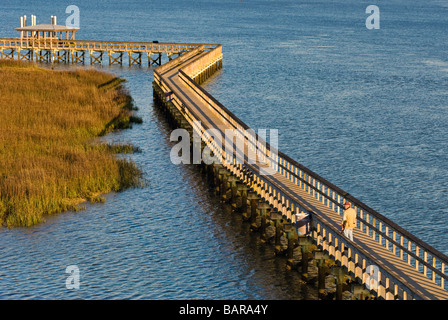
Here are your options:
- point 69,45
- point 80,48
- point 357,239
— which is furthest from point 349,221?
point 69,45

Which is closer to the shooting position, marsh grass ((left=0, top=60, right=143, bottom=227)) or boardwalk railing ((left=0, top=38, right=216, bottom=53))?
marsh grass ((left=0, top=60, right=143, bottom=227))

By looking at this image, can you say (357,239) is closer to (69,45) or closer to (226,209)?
(226,209)

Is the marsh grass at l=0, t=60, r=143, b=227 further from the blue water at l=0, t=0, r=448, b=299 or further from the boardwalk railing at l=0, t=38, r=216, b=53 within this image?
the boardwalk railing at l=0, t=38, r=216, b=53

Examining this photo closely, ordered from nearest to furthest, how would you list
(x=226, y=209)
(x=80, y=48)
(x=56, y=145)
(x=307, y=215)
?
(x=307, y=215)
(x=226, y=209)
(x=56, y=145)
(x=80, y=48)

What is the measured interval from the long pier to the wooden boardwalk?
0.02 meters

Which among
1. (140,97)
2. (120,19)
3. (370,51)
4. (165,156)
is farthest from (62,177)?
(120,19)

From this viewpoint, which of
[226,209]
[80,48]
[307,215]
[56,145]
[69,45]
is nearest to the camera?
[307,215]

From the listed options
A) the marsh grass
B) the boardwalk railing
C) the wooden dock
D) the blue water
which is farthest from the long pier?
the boardwalk railing

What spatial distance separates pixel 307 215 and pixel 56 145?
19395 millimetres

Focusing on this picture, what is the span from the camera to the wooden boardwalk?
19.3 m

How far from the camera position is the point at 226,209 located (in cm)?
3281
